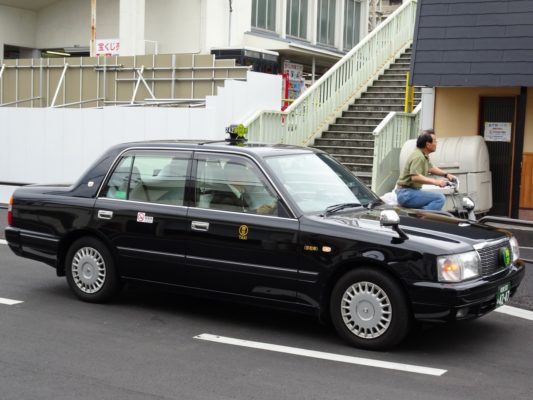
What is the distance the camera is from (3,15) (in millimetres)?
32938

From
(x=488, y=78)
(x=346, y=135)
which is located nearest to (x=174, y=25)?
(x=346, y=135)

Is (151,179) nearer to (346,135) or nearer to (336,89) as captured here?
(346,135)

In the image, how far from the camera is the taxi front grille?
6336mm

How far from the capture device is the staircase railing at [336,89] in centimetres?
1742

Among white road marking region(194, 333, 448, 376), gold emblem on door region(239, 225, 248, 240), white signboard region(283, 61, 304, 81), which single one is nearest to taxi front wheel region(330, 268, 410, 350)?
white road marking region(194, 333, 448, 376)

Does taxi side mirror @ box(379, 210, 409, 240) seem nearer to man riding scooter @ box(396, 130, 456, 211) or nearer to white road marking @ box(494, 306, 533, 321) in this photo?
white road marking @ box(494, 306, 533, 321)

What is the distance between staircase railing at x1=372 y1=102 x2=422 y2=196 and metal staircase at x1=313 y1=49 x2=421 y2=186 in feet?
1.85

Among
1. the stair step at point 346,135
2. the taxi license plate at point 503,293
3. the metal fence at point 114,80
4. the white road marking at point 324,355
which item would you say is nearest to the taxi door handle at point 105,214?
the white road marking at point 324,355

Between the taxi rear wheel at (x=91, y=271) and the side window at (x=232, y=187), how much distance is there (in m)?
1.20

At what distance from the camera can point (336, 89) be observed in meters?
19.2

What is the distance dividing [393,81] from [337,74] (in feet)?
6.03

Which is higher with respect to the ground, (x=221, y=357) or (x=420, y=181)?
(x=420, y=181)

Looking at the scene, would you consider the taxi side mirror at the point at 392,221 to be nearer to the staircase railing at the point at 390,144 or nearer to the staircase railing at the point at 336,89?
the staircase railing at the point at 390,144

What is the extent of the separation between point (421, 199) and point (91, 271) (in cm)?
414
